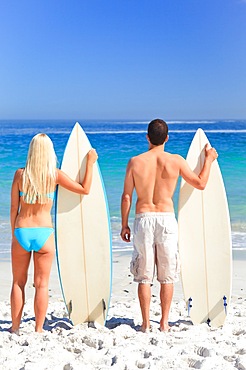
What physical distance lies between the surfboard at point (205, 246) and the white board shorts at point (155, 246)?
1.24ft

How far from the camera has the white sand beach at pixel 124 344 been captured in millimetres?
3520

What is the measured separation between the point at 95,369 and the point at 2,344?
73 centimetres

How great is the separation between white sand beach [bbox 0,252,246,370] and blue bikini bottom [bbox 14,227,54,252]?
59 centimetres

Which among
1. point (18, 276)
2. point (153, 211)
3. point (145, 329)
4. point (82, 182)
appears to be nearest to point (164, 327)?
point (145, 329)

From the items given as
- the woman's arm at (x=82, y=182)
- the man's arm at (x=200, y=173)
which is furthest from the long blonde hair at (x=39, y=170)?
the man's arm at (x=200, y=173)

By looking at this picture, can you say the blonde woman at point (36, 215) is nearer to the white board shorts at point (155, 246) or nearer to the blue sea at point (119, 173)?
the white board shorts at point (155, 246)

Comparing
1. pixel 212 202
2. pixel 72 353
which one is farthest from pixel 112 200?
pixel 72 353

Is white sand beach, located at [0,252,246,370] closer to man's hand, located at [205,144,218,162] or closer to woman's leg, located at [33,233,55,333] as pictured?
woman's leg, located at [33,233,55,333]

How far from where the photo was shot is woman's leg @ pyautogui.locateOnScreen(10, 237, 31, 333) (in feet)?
13.2

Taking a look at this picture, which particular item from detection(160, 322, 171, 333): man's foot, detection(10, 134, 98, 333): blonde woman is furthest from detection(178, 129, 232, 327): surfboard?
detection(10, 134, 98, 333): blonde woman

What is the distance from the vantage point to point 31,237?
3984 mm

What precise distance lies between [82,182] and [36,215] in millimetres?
505

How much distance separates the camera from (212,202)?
4527 mm

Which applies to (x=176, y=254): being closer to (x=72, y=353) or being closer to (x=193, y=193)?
(x=193, y=193)
